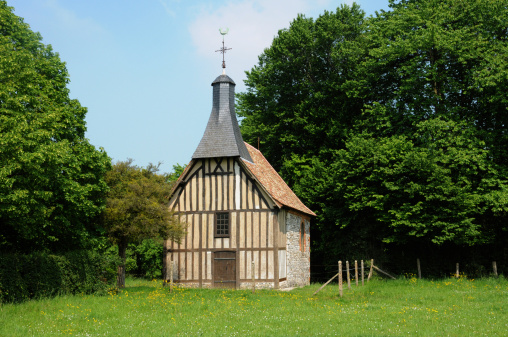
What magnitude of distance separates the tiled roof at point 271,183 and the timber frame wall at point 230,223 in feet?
1.17

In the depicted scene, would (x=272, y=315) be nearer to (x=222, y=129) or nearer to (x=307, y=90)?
(x=222, y=129)

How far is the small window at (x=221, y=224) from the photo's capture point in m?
25.2

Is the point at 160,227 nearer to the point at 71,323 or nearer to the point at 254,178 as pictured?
the point at 254,178

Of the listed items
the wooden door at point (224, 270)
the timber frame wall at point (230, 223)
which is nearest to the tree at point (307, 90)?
the timber frame wall at point (230, 223)

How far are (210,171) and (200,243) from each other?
364 cm

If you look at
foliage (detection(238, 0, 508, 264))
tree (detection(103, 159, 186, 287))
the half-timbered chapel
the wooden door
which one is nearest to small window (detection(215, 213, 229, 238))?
the half-timbered chapel

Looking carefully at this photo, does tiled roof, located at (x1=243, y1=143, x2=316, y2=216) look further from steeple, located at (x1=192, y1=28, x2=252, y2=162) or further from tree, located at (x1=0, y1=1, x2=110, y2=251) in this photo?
tree, located at (x1=0, y1=1, x2=110, y2=251)

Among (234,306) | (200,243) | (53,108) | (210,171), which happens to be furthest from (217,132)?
(234,306)

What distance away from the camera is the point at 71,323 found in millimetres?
12953

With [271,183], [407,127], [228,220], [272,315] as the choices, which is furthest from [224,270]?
[407,127]

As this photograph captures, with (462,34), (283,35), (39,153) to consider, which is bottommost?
(39,153)

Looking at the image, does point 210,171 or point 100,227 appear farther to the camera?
point 210,171

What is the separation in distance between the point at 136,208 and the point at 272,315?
10190mm

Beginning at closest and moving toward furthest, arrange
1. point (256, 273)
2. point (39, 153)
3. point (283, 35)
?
point (39, 153)
point (256, 273)
point (283, 35)
